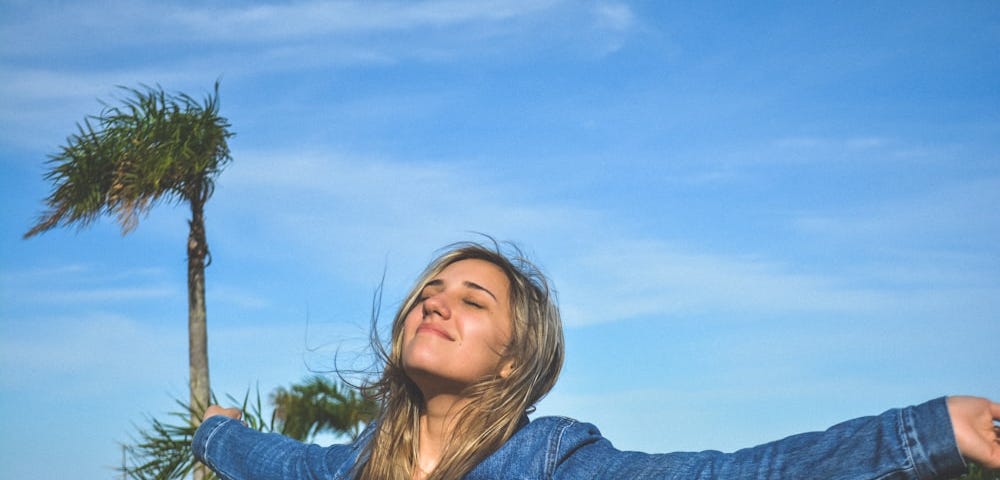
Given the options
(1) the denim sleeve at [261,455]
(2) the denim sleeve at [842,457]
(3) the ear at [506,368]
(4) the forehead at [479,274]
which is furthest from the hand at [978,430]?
(1) the denim sleeve at [261,455]

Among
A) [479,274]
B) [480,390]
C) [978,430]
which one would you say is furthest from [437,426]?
[978,430]

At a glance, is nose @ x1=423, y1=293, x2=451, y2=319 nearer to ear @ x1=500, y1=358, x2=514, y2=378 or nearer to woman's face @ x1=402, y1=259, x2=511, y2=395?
woman's face @ x1=402, y1=259, x2=511, y2=395

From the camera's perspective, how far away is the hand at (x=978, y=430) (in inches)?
85.4

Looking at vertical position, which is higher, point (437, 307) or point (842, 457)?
point (437, 307)

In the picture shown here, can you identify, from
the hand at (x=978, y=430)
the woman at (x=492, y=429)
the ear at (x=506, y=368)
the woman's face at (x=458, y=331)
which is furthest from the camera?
the ear at (x=506, y=368)

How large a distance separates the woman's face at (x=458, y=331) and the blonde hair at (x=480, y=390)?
49 mm

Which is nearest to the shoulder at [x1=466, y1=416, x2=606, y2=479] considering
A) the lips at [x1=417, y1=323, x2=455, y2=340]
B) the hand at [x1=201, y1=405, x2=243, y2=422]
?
the lips at [x1=417, y1=323, x2=455, y2=340]

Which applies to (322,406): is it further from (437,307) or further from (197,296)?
(437,307)

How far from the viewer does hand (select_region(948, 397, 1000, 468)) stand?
7.11 ft

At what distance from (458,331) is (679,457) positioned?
0.79 meters

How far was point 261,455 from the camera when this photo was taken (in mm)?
3531

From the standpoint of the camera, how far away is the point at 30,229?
10.9 m

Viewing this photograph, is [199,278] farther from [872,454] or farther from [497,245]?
[872,454]

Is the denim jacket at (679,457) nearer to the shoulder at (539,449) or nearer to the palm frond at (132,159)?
the shoulder at (539,449)
